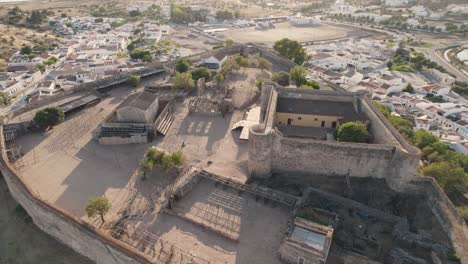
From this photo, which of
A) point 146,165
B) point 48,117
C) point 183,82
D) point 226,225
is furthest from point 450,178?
point 48,117

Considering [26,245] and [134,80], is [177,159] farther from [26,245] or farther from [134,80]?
[134,80]

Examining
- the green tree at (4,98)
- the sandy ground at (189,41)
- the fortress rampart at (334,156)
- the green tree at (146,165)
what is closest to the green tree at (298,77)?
the fortress rampart at (334,156)

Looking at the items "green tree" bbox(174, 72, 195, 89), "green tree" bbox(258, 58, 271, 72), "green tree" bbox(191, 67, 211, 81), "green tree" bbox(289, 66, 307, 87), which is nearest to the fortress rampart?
"green tree" bbox(289, 66, 307, 87)

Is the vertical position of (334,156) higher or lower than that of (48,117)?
higher

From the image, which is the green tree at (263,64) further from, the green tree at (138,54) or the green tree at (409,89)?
the green tree at (138,54)

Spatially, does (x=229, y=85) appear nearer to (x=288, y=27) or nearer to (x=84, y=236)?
(x=84, y=236)

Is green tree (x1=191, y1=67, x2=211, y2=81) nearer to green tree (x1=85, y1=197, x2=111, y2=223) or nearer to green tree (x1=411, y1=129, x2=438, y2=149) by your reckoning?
green tree (x1=85, y1=197, x2=111, y2=223)

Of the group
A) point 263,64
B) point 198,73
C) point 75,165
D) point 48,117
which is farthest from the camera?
point 263,64
